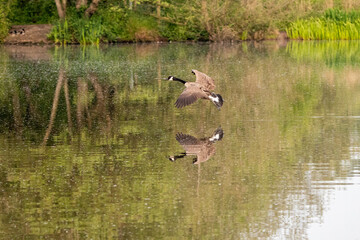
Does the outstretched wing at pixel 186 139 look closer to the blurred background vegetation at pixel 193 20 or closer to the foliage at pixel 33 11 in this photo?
the blurred background vegetation at pixel 193 20

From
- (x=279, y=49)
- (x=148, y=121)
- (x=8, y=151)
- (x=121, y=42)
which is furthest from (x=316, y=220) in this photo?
(x=121, y=42)

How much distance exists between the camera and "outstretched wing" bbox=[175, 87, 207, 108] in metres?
12.2

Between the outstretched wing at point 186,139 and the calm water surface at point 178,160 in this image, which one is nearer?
the calm water surface at point 178,160

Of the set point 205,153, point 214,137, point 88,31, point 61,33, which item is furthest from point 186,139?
point 88,31

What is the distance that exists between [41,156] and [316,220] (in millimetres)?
4295

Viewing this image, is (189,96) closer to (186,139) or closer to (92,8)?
(186,139)

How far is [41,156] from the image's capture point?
33.4ft

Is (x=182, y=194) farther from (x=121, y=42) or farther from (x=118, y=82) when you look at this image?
(x=121, y=42)

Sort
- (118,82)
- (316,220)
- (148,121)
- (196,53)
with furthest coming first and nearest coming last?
(196,53) → (118,82) → (148,121) → (316,220)

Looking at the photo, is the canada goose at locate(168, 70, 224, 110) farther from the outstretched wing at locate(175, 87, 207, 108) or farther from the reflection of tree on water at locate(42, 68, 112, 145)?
the reflection of tree on water at locate(42, 68, 112, 145)

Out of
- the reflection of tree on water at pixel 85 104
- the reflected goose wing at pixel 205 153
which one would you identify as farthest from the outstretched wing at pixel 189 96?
the reflected goose wing at pixel 205 153

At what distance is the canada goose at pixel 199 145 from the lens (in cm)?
999

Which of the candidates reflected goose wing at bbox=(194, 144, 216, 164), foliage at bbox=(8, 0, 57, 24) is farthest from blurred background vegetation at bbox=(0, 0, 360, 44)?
reflected goose wing at bbox=(194, 144, 216, 164)

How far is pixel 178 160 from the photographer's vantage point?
32.2 ft
